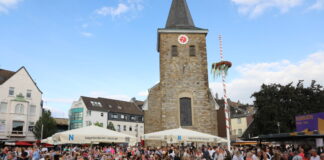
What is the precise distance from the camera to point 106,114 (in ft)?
201

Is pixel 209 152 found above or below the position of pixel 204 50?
below

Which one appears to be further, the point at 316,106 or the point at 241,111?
the point at 241,111

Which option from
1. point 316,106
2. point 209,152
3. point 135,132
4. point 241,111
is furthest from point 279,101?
point 135,132

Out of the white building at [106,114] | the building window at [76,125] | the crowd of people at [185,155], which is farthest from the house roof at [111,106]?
the crowd of people at [185,155]

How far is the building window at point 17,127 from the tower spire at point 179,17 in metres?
31.1

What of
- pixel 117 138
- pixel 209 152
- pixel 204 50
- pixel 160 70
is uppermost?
pixel 204 50

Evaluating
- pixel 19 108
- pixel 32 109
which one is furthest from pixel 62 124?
pixel 19 108

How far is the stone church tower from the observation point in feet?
80.1

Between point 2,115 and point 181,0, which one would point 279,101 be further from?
point 2,115

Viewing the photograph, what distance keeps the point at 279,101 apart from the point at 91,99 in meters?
41.3

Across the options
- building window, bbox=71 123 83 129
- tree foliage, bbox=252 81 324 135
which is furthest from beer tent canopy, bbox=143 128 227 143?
building window, bbox=71 123 83 129

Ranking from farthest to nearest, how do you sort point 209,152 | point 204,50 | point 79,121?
point 79,121 < point 204,50 < point 209,152

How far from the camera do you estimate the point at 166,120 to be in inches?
953

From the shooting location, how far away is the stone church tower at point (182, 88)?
2441cm
